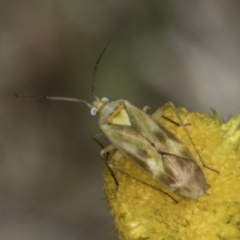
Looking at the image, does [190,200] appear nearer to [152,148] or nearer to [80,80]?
[152,148]

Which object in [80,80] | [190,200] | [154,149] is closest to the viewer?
[190,200]

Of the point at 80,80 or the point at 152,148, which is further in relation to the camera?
the point at 80,80

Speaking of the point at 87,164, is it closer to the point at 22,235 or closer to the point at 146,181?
the point at 22,235

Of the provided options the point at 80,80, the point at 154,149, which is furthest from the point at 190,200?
the point at 80,80

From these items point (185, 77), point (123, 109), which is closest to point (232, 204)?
point (123, 109)

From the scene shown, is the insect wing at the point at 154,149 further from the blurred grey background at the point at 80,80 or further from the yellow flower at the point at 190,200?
the blurred grey background at the point at 80,80

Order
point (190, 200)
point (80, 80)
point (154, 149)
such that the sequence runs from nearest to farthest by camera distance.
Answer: point (190, 200), point (154, 149), point (80, 80)


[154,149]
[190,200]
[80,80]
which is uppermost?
[80,80]
